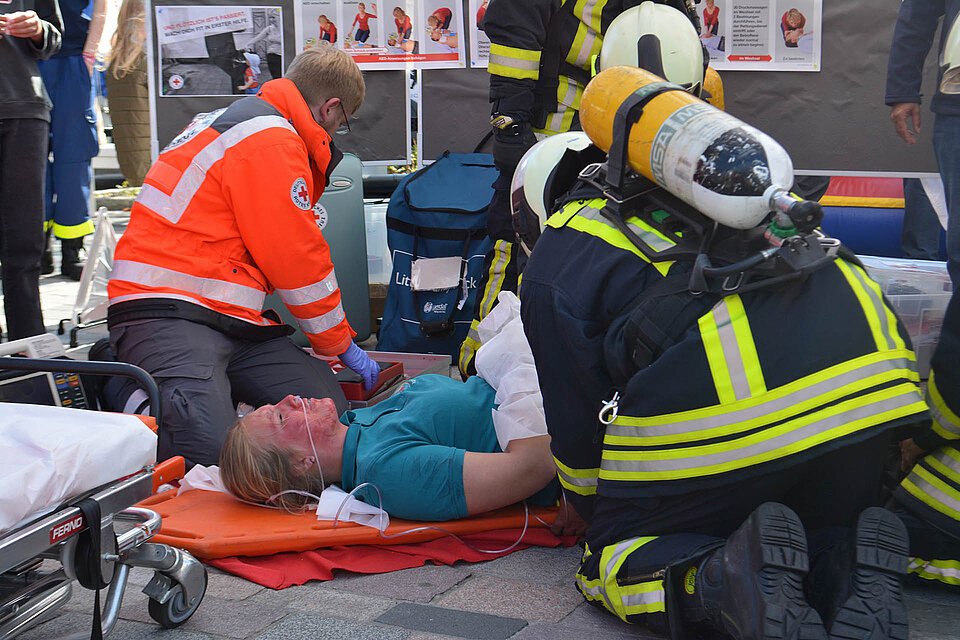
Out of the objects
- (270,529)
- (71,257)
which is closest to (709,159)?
(270,529)

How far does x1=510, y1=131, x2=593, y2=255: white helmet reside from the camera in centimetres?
238

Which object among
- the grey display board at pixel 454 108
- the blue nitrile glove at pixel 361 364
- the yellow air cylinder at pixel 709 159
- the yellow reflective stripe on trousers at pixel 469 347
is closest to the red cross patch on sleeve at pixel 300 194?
the blue nitrile glove at pixel 361 364

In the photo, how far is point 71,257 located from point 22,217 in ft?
7.63

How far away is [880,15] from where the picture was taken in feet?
15.2

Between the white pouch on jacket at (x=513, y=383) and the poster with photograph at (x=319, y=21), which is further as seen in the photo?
the poster with photograph at (x=319, y=21)

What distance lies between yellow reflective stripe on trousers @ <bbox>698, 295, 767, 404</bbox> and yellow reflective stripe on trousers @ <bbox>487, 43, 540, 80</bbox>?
7.68ft

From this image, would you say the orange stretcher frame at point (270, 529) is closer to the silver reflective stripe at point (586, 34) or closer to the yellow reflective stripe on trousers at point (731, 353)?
the yellow reflective stripe on trousers at point (731, 353)

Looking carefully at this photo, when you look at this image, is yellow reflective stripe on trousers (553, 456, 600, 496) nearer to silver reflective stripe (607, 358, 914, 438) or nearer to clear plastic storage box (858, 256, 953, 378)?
silver reflective stripe (607, 358, 914, 438)

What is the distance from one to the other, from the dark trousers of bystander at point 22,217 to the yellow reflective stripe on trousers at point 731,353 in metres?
3.06

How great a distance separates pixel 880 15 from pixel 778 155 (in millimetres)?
3545

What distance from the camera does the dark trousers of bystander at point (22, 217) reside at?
12.2 feet

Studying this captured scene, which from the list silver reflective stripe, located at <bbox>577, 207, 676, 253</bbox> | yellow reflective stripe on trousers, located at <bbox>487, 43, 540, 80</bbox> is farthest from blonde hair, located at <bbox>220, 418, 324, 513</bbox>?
yellow reflective stripe on trousers, located at <bbox>487, 43, 540, 80</bbox>

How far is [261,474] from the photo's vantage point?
2.57m

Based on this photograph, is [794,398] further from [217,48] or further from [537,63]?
[217,48]
